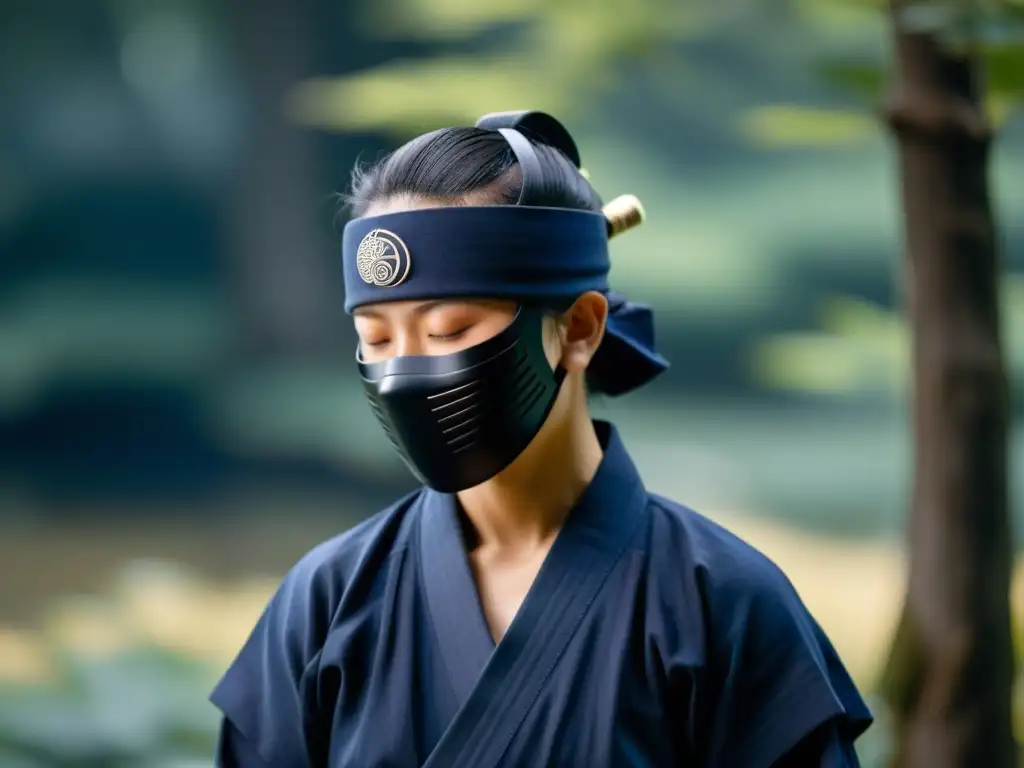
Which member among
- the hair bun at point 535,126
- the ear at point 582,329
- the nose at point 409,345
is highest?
the hair bun at point 535,126

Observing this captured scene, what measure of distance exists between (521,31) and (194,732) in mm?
3398

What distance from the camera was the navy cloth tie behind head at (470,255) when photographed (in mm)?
1531

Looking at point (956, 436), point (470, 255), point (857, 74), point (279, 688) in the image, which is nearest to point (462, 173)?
point (470, 255)

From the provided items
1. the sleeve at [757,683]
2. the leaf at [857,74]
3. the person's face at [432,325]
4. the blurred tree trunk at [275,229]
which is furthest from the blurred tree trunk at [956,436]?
the blurred tree trunk at [275,229]

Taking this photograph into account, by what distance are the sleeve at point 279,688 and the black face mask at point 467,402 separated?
269 millimetres

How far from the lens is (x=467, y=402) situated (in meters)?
1.53

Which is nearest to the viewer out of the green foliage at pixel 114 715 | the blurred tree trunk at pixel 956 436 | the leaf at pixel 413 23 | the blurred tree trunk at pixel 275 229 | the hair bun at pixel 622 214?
the hair bun at pixel 622 214

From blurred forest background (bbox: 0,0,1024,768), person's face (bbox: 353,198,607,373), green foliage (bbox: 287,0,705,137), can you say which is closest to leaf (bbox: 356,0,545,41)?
blurred forest background (bbox: 0,0,1024,768)

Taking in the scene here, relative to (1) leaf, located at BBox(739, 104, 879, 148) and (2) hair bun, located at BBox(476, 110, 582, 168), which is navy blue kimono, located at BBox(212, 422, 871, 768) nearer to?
(2) hair bun, located at BBox(476, 110, 582, 168)

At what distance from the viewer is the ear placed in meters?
1.65

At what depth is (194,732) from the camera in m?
4.03

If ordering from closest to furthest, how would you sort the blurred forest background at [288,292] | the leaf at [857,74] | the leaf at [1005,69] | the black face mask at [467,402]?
the black face mask at [467,402], the leaf at [1005,69], the leaf at [857,74], the blurred forest background at [288,292]

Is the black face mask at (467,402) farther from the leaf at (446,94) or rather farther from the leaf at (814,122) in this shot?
the leaf at (446,94)

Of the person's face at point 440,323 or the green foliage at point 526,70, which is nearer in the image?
the person's face at point 440,323
